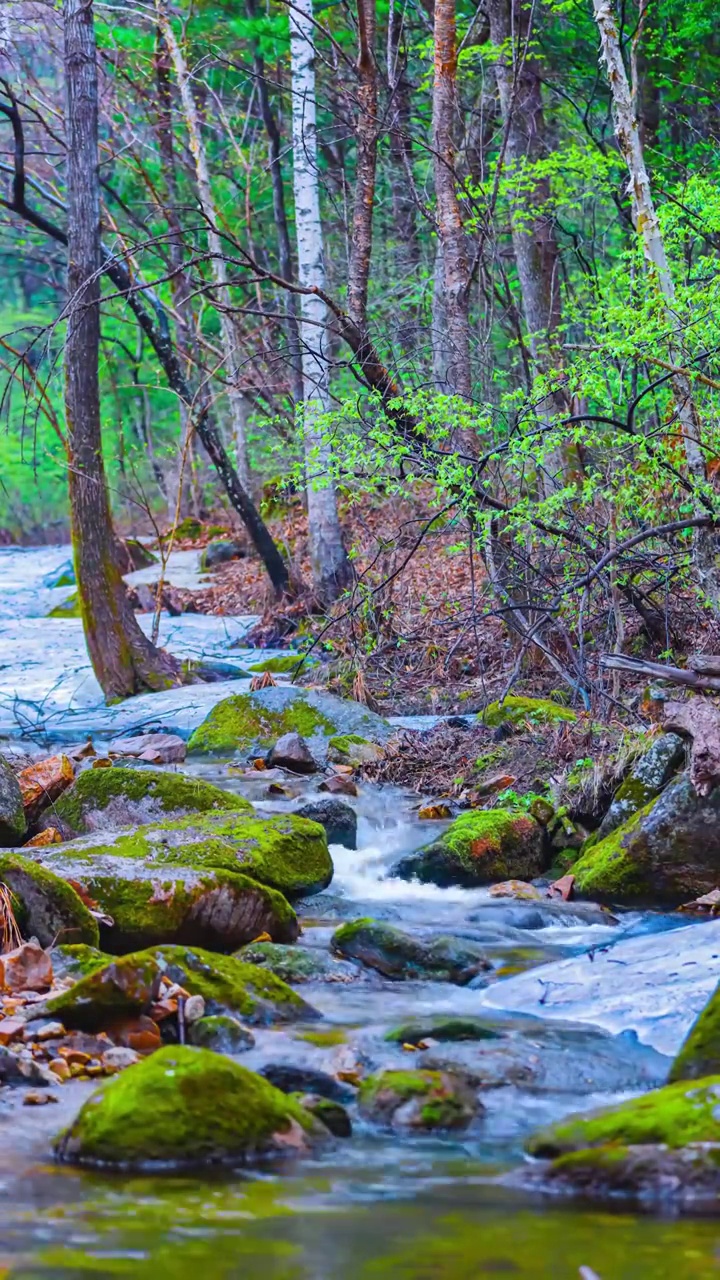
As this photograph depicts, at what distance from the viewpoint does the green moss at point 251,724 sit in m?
11.6

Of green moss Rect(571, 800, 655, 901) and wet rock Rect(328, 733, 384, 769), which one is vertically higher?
wet rock Rect(328, 733, 384, 769)

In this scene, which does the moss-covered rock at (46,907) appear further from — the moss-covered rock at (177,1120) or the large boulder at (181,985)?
the moss-covered rock at (177,1120)

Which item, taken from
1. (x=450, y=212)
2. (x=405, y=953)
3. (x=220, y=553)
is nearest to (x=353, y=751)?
(x=405, y=953)

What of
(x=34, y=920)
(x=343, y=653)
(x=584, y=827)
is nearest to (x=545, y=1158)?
(x=34, y=920)

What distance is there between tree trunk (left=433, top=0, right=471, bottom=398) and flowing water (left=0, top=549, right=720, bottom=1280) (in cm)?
585

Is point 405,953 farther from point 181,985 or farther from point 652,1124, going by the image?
point 652,1124

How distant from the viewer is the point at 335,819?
890 cm

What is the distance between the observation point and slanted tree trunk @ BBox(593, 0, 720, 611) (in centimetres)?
927

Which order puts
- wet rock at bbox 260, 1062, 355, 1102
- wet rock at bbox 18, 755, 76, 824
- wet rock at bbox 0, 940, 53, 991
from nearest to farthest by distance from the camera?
wet rock at bbox 260, 1062, 355, 1102 < wet rock at bbox 0, 940, 53, 991 < wet rock at bbox 18, 755, 76, 824

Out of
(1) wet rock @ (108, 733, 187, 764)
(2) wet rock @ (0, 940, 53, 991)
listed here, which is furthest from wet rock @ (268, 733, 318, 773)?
(2) wet rock @ (0, 940, 53, 991)

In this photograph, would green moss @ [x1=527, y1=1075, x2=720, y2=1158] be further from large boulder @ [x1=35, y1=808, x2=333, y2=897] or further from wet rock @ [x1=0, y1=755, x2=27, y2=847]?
wet rock @ [x1=0, y1=755, x2=27, y2=847]

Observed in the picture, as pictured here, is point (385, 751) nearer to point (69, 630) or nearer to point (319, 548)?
point (319, 548)

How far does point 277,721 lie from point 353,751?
119cm

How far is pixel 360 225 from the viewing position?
13.7 metres
